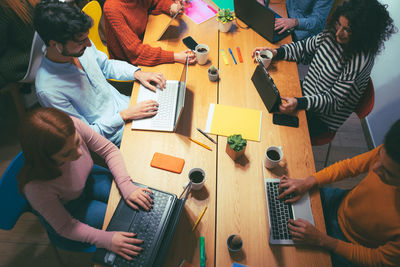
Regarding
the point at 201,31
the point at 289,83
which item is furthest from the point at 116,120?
the point at 289,83

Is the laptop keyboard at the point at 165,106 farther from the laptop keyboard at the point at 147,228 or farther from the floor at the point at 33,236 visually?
the floor at the point at 33,236

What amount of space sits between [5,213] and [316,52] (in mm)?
1988

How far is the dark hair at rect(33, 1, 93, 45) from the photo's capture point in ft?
4.05

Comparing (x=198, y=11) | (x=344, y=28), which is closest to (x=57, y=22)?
(x=198, y=11)

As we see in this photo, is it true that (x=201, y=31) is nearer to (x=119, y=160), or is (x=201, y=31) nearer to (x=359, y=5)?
(x=359, y=5)

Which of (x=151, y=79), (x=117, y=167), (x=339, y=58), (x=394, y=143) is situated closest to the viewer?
(x=394, y=143)

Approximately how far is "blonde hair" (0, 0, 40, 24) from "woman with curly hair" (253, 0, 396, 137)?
174cm

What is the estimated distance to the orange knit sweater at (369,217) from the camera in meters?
1.06

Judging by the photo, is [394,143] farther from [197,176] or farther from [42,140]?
[42,140]

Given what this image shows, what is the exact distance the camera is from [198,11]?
6.81ft

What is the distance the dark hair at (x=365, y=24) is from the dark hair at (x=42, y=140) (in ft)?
4.88

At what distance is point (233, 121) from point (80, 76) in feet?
3.05

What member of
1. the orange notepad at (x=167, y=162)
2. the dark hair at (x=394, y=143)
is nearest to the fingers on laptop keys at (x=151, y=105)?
the orange notepad at (x=167, y=162)

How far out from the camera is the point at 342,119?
5.48 feet
